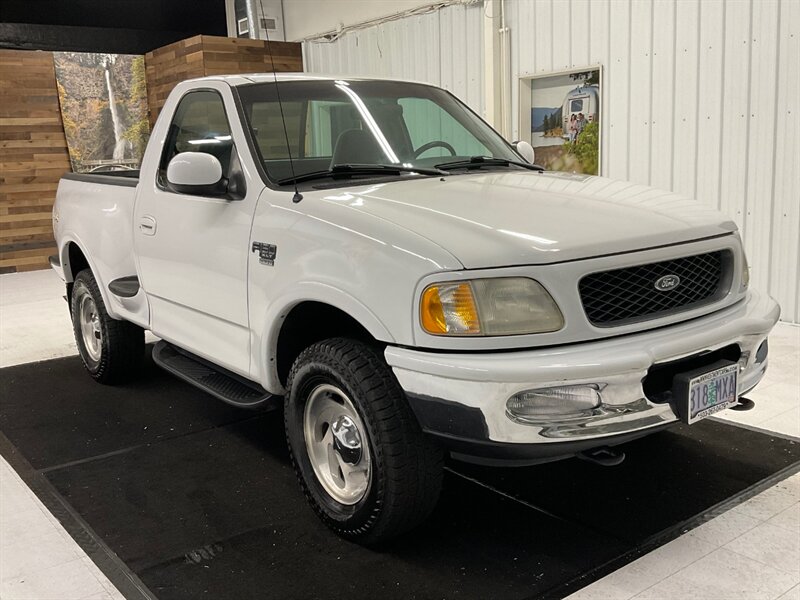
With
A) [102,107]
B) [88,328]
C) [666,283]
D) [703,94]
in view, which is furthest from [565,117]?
[102,107]

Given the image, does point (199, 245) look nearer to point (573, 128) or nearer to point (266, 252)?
point (266, 252)

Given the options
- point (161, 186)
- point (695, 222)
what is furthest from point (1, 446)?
point (695, 222)

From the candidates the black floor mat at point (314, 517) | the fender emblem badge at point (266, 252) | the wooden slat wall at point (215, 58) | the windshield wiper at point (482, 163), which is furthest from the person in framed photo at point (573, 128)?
the fender emblem badge at point (266, 252)

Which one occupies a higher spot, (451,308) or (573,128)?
(573,128)

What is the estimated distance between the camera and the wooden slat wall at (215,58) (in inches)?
413

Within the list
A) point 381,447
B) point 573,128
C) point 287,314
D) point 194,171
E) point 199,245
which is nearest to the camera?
point 381,447

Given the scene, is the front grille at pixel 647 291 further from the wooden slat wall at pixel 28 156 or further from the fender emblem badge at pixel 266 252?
the wooden slat wall at pixel 28 156

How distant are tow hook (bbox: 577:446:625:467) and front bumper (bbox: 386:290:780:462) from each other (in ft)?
0.50

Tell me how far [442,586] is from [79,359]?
13.0 ft

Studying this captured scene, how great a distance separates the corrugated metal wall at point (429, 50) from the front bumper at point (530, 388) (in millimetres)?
5982

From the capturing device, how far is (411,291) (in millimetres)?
2381

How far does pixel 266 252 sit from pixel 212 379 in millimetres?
887

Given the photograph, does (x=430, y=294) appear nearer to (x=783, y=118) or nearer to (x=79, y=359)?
(x=79, y=359)

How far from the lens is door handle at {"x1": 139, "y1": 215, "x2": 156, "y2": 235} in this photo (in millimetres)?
3803
